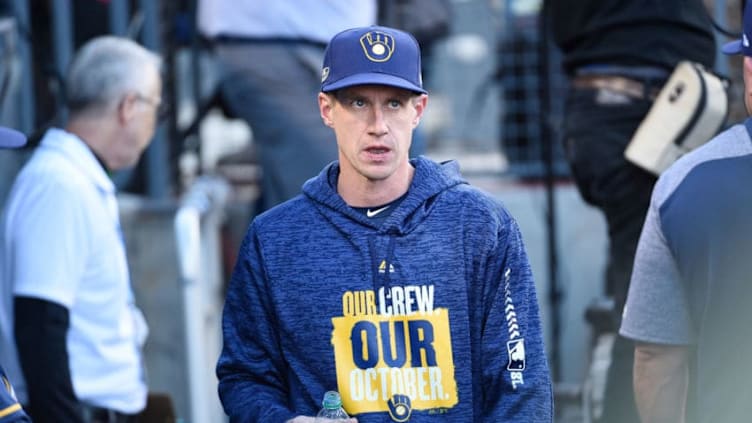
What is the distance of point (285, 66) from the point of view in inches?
228

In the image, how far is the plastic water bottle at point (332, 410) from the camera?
2893mm

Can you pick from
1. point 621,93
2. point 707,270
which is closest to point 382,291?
point 707,270

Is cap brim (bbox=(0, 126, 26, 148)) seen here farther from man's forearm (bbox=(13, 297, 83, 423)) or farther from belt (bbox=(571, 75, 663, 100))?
belt (bbox=(571, 75, 663, 100))

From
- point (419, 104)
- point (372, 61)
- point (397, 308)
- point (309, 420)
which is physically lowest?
point (309, 420)

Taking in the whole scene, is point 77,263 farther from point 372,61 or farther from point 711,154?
point 711,154

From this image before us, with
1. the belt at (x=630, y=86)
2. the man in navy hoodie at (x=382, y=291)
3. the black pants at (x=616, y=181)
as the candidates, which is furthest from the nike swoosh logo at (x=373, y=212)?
the belt at (x=630, y=86)

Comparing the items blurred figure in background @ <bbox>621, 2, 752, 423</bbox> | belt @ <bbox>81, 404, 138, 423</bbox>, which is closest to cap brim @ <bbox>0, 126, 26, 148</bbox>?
belt @ <bbox>81, 404, 138, 423</bbox>

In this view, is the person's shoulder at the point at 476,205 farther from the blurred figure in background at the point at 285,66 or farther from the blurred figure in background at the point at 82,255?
the blurred figure in background at the point at 285,66

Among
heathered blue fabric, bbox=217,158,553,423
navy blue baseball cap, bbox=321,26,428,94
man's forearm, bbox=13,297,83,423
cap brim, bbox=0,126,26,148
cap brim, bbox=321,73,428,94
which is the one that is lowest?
man's forearm, bbox=13,297,83,423

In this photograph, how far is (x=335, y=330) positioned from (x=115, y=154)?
179 centimetres

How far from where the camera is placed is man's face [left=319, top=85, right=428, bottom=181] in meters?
3.02

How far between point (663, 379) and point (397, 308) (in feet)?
2.44

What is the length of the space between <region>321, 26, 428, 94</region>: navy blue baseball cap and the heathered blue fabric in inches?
9.4

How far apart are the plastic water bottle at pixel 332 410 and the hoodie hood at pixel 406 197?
1.24ft
